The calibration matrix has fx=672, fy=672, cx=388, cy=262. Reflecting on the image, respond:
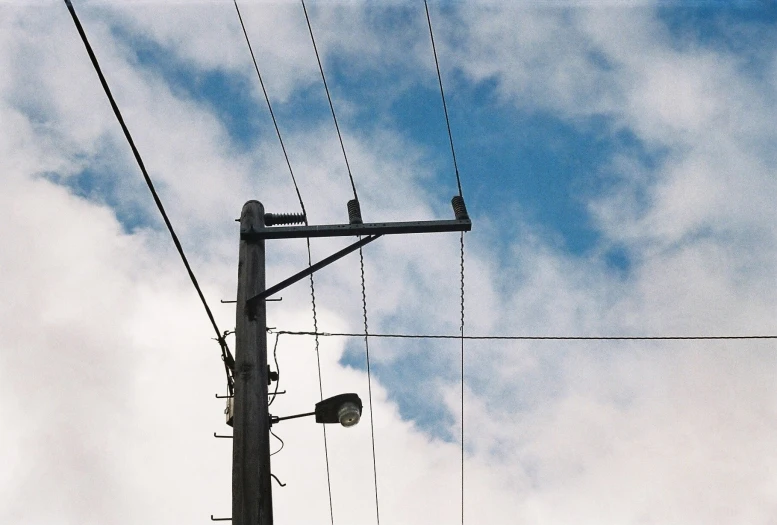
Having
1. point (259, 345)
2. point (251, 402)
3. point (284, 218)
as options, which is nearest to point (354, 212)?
point (284, 218)

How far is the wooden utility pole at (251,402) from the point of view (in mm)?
4915

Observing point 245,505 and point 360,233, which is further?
point 360,233

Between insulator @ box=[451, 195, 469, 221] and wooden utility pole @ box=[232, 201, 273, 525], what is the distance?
1.84 meters

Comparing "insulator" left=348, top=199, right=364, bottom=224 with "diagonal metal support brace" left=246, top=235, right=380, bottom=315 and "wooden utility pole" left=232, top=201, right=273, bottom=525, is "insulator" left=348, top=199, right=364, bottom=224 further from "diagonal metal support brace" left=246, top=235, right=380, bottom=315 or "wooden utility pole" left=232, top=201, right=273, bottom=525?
"wooden utility pole" left=232, top=201, right=273, bottom=525

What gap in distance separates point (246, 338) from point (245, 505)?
4.44 feet

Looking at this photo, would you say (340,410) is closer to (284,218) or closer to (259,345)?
(259,345)

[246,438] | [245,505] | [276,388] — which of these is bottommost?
[245,505]

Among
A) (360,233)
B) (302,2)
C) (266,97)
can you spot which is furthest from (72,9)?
(360,233)

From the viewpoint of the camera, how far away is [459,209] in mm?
6367

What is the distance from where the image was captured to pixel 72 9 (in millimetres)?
4070

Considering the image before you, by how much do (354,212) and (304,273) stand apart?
801 millimetres

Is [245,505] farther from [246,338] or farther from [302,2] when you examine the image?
[302,2]

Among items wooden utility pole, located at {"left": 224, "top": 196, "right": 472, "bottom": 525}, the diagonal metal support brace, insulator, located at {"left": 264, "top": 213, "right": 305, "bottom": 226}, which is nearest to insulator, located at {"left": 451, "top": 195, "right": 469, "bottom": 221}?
wooden utility pole, located at {"left": 224, "top": 196, "right": 472, "bottom": 525}

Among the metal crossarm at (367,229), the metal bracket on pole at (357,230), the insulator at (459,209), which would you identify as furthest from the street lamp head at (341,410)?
the insulator at (459,209)
